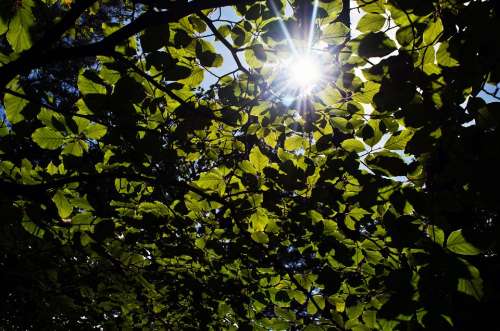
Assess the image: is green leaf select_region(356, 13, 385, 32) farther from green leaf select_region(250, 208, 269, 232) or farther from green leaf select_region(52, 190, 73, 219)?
green leaf select_region(52, 190, 73, 219)

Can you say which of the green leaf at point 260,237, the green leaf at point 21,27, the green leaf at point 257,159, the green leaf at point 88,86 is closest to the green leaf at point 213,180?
the green leaf at point 257,159

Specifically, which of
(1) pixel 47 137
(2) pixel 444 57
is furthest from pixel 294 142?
(1) pixel 47 137

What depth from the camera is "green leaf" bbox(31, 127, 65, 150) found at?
70.2 inches

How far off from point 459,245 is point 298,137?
1.05m

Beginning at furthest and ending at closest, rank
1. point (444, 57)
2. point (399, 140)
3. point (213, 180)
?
point (213, 180), point (399, 140), point (444, 57)

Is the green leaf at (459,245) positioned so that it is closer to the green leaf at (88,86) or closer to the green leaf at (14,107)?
the green leaf at (88,86)

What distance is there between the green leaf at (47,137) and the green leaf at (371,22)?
1.65 m

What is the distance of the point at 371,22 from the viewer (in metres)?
1.45

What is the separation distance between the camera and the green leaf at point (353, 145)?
1803 mm

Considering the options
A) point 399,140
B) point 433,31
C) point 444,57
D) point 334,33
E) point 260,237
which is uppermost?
point 334,33

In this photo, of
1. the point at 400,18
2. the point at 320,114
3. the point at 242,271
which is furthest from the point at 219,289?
the point at 400,18

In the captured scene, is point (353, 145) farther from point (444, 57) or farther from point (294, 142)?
point (444, 57)

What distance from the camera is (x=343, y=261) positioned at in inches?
85.3

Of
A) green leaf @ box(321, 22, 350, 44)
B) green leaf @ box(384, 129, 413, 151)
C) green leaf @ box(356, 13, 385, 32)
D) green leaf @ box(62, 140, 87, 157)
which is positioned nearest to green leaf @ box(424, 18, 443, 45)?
green leaf @ box(356, 13, 385, 32)
